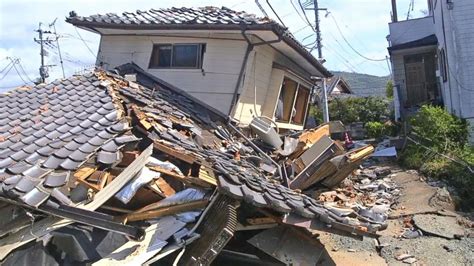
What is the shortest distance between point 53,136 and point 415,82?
22289mm

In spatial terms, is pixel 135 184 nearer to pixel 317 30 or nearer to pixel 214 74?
pixel 214 74

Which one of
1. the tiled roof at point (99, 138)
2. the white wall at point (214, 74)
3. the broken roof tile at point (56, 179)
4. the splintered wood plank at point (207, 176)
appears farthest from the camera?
the white wall at point (214, 74)

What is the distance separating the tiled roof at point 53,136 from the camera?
4.88 meters

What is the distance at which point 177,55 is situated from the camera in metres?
12.6

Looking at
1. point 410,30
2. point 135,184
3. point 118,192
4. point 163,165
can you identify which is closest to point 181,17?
point 163,165

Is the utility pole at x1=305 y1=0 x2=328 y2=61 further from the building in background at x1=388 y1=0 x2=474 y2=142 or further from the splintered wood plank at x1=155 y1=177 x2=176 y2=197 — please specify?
the splintered wood plank at x1=155 y1=177 x2=176 y2=197

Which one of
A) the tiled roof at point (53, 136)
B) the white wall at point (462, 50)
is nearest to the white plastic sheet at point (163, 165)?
the tiled roof at point (53, 136)

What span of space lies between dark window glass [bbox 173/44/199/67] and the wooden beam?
290 inches

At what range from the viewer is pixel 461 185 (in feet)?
47.3

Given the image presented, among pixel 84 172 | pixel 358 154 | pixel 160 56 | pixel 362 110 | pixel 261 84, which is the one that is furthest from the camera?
pixel 362 110

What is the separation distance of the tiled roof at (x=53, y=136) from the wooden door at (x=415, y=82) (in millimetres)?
19637

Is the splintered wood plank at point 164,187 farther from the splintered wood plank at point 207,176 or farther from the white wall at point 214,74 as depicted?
the white wall at point 214,74

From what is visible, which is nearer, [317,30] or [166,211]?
[166,211]

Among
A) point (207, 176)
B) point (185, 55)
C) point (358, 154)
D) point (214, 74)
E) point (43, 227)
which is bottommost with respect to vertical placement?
point (358, 154)
